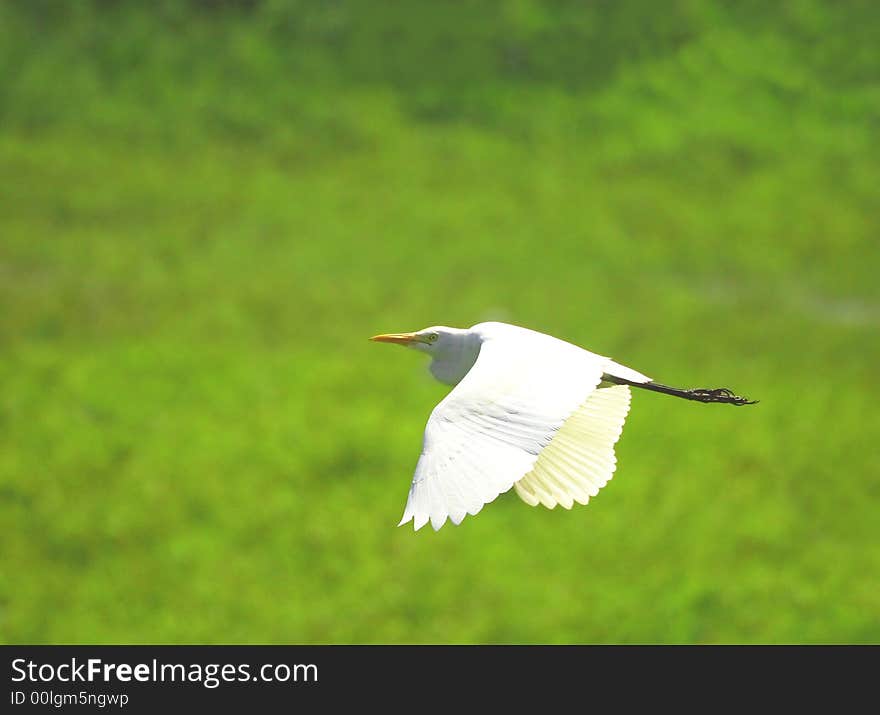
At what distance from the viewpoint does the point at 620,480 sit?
574 inches

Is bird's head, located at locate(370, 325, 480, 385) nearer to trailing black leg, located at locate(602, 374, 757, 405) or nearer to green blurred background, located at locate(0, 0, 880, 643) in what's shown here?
trailing black leg, located at locate(602, 374, 757, 405)

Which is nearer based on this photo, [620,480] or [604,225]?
[620,480]

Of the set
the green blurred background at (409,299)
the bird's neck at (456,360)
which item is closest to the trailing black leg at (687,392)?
the bird's neck at (456,360)

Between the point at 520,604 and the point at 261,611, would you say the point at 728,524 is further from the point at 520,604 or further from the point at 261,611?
the point at 261,611

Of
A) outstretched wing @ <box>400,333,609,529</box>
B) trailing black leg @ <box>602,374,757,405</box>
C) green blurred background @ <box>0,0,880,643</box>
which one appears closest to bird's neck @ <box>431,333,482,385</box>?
outstretched wing @ <box>400,333,609,529</box>

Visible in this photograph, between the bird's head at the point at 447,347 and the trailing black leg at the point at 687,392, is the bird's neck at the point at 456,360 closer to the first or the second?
the bird's head at the point at 447,347

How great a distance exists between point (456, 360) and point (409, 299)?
10.4 meters

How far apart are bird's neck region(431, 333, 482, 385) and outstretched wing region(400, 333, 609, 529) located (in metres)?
0.24

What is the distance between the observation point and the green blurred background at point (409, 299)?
13945 mm

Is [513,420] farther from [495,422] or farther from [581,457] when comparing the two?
[581,457]

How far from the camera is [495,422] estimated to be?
16.6 ft

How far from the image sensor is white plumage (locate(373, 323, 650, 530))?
4.69 metres
